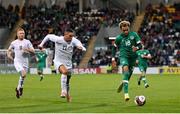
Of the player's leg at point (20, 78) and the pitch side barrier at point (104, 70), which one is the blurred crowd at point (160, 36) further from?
the player's leg at point (20, 78)

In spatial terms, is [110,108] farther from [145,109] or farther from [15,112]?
[15,112]

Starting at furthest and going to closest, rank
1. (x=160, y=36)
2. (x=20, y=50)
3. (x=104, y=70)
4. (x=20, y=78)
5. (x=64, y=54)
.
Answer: (x=160, y=36) < (x=104, y=70) < (x=20, y=50) < (x=20, y=78) < (x=64, y=54)

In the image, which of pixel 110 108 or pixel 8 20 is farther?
pixel 8 20

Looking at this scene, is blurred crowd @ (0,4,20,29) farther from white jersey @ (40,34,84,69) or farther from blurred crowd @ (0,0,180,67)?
white jersey @ (40,34,84,69)

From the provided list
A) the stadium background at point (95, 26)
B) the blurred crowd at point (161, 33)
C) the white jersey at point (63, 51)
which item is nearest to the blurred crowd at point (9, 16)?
the stadium background at point (95, 26)

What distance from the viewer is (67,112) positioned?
598 inches

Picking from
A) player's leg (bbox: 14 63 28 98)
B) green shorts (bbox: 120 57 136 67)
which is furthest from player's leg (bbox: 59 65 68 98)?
player's leg (bbox: 14 63 28 98)

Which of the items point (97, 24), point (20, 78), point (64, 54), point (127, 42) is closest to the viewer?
point (127, 42)

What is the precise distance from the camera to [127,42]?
19016 millimetres

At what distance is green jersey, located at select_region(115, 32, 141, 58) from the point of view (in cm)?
1895

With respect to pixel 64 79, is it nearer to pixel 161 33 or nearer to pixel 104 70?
pixel 104 70

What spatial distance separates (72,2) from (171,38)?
15.1 metres

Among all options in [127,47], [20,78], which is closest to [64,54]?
[127,47]

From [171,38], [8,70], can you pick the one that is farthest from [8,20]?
[171,38]
